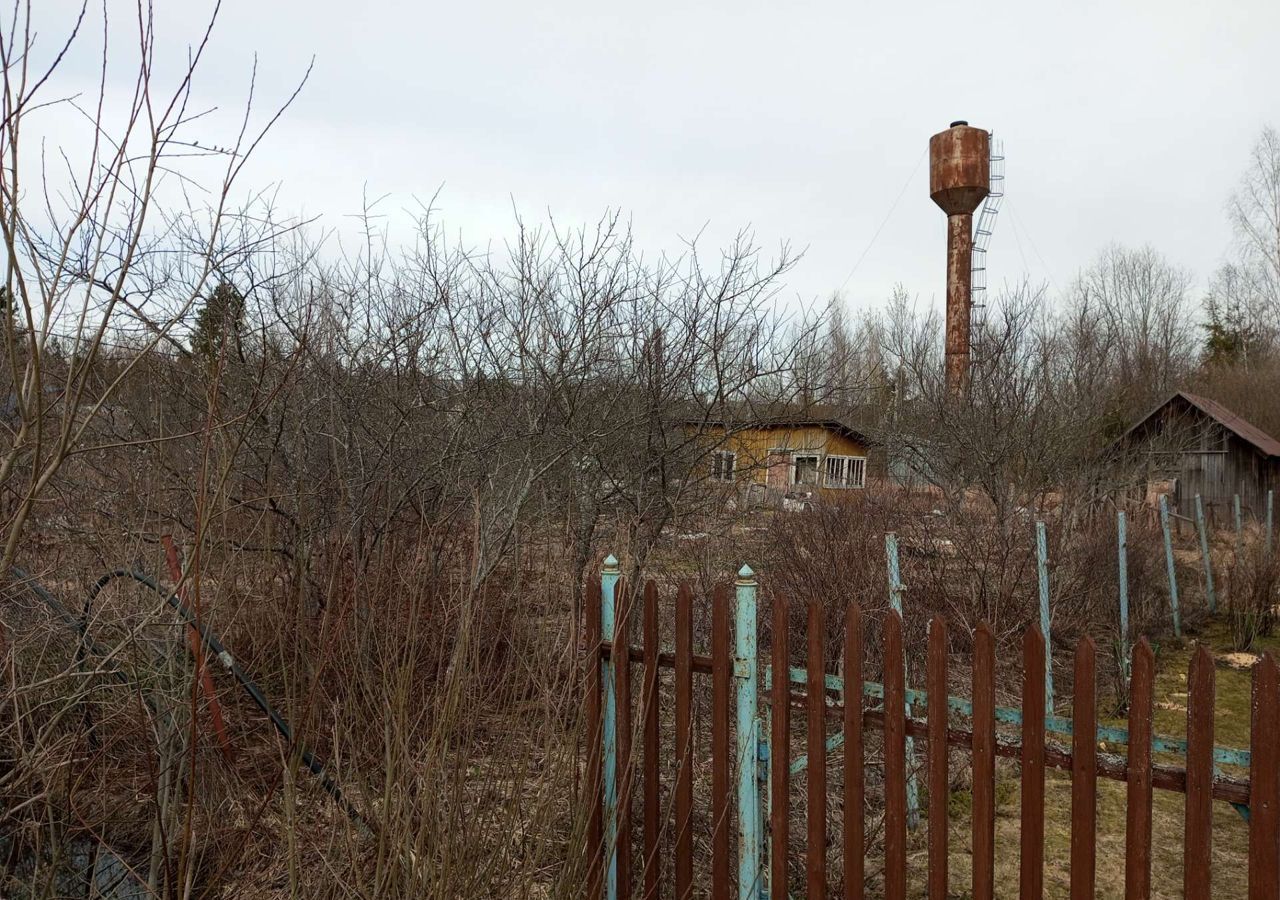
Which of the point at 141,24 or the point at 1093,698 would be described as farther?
the point at 1093,698

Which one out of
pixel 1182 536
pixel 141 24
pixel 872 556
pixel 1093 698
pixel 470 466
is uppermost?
pixel 141 24

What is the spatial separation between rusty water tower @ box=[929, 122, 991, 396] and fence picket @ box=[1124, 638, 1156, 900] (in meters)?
20.5

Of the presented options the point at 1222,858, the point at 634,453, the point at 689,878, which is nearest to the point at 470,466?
the point at 634,453

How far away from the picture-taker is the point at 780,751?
2.25 m

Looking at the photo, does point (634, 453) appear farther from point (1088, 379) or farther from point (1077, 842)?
point (1088, 379)

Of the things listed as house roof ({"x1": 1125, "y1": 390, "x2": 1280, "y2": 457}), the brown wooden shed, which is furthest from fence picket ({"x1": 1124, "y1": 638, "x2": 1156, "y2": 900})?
the brown wooden shed

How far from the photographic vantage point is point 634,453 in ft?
19.4

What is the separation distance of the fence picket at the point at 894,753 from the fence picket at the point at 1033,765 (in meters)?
0.27

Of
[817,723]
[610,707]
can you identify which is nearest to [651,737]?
[610,707]

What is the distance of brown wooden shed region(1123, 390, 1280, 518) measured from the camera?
1748cm

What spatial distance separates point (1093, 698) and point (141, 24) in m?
2.29

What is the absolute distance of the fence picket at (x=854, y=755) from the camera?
2.03 meters

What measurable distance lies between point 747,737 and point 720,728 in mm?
82

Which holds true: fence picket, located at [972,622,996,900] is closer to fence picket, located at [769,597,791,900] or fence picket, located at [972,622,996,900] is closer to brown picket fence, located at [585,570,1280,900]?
brown picket fence, located at [585,570,1280,900]
